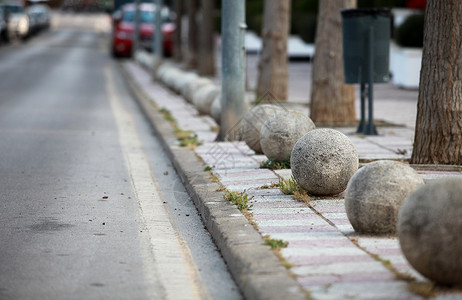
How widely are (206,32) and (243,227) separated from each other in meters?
25.4

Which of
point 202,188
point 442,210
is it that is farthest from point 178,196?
point 442,210

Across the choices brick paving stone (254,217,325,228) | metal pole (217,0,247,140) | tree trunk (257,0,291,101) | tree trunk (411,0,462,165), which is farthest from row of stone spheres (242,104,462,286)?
tree trunk (257,0,291,101)

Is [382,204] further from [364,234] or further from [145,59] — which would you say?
[145,59]

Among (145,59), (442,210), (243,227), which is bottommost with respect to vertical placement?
(145,59)

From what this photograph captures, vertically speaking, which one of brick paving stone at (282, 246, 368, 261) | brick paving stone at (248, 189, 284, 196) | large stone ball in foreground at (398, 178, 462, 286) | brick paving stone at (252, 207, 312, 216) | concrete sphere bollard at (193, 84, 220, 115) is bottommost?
concrete sphere bollard at (193, 84, 220, 115)

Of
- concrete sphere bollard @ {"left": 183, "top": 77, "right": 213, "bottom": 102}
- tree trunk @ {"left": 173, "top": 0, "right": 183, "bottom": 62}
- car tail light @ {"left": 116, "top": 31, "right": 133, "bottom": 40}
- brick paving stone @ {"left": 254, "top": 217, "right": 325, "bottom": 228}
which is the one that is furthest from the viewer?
car tail light @ {"left": 116, "top": 31, "right": 133, "bottom": 40}

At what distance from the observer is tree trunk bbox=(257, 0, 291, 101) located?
19.0m

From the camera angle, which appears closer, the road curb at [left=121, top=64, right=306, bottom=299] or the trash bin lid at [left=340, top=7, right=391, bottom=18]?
the road curb at [left=121, top=64, right=306, bottom=299]

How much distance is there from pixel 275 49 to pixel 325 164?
11.2m

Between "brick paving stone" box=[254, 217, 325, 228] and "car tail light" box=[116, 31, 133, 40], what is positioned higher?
"brick paving stone" box=[254, 217, 325, 228]

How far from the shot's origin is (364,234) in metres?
6.61

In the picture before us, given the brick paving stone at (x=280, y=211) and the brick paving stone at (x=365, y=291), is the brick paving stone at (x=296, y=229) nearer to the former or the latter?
the brick paving stone at (x=280, y=211)

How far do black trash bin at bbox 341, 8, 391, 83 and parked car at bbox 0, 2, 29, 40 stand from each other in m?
44.2

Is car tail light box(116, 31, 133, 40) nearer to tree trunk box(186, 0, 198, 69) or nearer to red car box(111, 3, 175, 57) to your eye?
red car box(111, 3, 175, 57)
